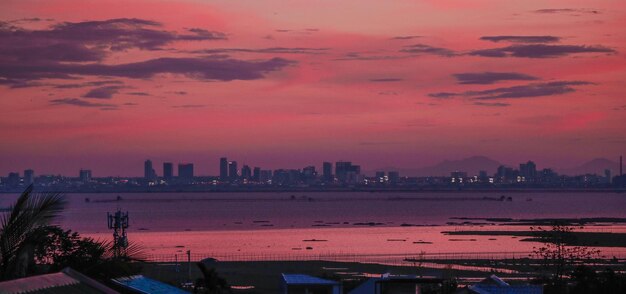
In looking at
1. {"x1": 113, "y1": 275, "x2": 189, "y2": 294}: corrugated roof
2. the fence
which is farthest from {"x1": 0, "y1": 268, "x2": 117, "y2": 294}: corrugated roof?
the fence

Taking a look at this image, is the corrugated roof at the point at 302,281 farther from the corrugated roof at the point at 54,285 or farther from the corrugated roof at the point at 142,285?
the corrugated roof at the point at 54,285

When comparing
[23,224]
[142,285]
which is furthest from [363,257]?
[23,224]

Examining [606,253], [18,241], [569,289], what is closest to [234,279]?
[569,289]

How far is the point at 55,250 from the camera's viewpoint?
124 feet

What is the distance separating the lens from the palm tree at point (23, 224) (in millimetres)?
11688

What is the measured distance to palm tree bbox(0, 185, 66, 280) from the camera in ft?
38.3

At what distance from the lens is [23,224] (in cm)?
1181

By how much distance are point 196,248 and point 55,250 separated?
2258 inches

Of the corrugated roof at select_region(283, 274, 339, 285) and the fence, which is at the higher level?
the corrugated roof at select_region(283, 274, 339, 285)

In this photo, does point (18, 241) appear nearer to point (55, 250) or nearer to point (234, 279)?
point (55, 250)

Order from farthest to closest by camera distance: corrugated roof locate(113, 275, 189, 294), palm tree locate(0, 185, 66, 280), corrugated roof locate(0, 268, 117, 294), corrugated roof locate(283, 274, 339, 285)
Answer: corrugated roof locate(283, 274, 339, 285) → corrugated roof locate(113, 275, 189, 294) → palm tree locate(0, 185, 66, 280) → corrugated roof locate(0, 268, 117, 294)

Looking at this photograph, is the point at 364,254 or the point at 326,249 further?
the point at 326,249

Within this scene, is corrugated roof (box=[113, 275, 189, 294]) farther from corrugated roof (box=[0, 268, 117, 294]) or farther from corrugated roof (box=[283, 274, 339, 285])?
corrugated roof (box=[283, 274, 339, 285])

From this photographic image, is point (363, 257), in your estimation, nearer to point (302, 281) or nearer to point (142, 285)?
point (302, 281)
